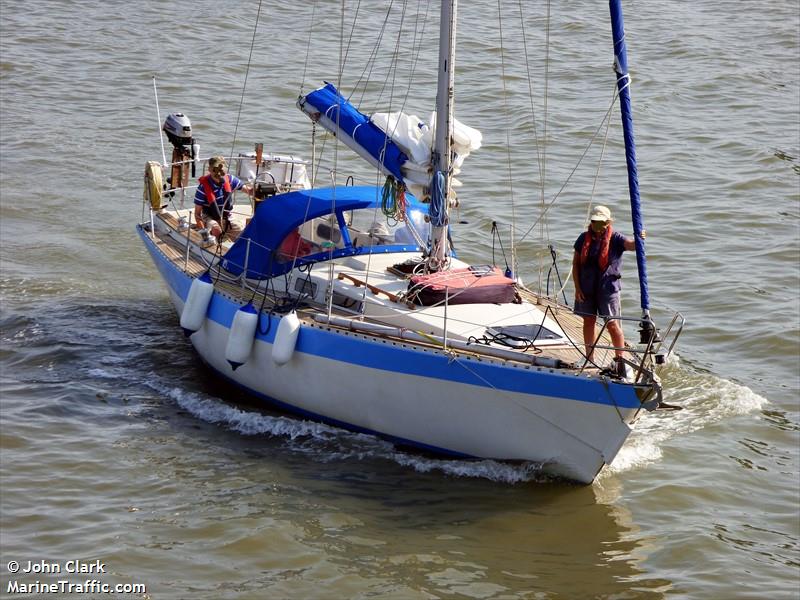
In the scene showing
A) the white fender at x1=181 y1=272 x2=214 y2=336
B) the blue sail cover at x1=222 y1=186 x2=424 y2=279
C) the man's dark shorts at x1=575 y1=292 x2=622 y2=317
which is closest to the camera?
the man's dark shorts at x1=575 y1=292 x2=622 y2=317

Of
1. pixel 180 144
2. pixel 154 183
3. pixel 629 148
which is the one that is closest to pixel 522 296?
pixel 629 148

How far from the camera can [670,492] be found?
12641 millimetres

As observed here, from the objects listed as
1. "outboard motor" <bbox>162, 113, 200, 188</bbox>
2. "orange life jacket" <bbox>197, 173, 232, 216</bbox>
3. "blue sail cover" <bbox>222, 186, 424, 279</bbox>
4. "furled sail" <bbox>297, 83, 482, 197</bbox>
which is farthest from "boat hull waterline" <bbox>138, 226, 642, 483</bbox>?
"outboard motor" <bbox>162, 113, 200, 188</bbox>

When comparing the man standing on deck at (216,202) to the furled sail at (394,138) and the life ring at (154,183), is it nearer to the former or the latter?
the life ring at (154,183)

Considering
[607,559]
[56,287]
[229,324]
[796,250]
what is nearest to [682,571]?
[607,559]

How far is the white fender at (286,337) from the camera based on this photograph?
13.0 meters

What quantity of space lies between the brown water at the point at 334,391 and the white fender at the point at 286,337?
1035 mm

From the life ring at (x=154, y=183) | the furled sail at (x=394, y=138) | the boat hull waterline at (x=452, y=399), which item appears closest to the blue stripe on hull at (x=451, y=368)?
the boat hull waterline at (x=452, y=399)

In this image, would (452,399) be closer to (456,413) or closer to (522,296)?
(456,413)

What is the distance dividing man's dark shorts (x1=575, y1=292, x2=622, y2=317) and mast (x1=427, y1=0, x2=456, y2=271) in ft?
6.76

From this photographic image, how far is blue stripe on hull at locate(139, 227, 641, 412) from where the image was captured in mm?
11484

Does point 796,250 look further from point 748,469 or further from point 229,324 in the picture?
point 229,324

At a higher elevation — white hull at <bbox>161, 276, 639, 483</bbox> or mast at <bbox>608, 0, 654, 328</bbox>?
mast at <bbox>608, 0, 654, 328</bbox>

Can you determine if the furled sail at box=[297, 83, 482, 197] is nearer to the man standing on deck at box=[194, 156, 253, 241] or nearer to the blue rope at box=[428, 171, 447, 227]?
the blue rope at box=[428, 171, 447, 227]
